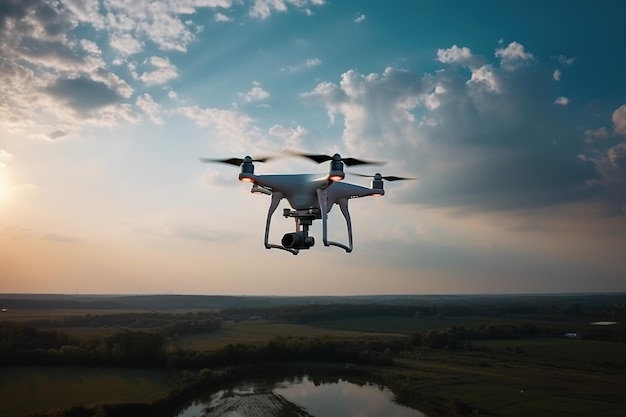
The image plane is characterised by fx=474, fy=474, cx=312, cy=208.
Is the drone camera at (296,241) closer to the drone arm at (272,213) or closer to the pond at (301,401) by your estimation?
the drone arm at (272,213)

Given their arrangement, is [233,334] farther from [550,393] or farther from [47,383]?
[550,393]

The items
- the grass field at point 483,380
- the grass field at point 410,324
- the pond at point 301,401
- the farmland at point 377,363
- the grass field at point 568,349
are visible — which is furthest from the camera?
the grass field at point 410,324

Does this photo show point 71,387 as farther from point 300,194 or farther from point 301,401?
point 300,194

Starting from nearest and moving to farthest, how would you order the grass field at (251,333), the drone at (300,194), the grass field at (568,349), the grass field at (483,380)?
the drone at (300,194) < the grass field at (483,380) < the grass field at (568,349) < the grass field at (251,333)

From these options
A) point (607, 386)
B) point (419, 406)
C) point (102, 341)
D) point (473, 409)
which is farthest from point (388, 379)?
point (102, 341)

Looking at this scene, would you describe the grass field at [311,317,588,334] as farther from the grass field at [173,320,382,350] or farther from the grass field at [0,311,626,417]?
the grass field at [0,311,626,417]

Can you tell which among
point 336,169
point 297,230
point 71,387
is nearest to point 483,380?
point 71,387

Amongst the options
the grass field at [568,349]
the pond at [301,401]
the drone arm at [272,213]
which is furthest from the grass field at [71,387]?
the grass field at [568,349]
